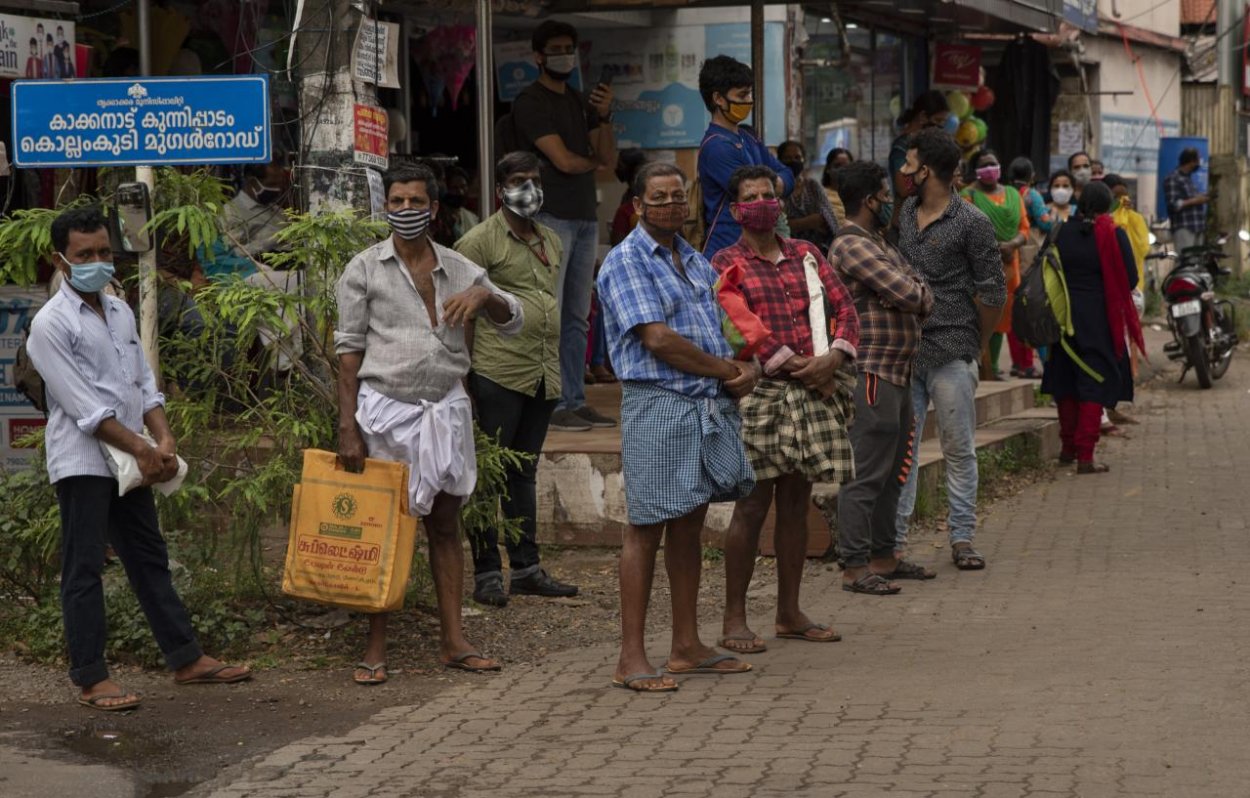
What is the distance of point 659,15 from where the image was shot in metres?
14.4

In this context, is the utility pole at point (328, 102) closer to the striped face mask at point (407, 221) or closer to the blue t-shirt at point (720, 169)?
the striped face mask at point (407, 221)

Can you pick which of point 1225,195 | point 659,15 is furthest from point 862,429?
point 1225,195

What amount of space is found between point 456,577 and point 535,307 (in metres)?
1.47

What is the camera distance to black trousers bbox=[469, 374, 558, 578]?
307 inches

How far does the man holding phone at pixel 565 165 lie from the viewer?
9719 millimetres

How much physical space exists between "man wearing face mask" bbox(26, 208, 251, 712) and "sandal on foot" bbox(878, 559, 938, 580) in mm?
3574

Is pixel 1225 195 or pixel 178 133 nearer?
pixel 178 133

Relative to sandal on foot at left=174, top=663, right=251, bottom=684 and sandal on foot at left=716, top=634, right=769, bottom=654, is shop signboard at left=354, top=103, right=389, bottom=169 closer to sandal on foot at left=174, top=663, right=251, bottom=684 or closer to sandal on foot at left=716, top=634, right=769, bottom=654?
sandal on foot at left=174, top=663, right=251, bottom=684

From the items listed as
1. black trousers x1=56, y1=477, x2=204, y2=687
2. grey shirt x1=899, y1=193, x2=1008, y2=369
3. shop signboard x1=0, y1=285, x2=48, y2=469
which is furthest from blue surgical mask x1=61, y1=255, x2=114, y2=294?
grey shirt x1=899, y1=193, x2=1008, y2=369

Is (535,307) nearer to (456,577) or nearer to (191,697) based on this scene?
(456,577)

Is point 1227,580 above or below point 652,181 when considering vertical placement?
below

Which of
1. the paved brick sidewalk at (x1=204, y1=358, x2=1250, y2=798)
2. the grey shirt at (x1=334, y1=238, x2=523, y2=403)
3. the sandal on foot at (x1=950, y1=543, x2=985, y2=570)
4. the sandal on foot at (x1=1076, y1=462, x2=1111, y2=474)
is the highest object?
the grey shirt at (x1=334, y1=238, x2=523, y2=403)

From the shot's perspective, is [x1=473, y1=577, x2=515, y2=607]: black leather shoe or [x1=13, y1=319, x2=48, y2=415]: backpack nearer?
[x1=13, y1=319, x2=48, y2=415]: backpack

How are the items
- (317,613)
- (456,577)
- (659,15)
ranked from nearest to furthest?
1. (456,577)
2. (317,613)
3. (659,15)
